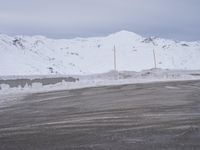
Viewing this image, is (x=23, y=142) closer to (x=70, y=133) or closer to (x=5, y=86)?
(x=70, y=133)

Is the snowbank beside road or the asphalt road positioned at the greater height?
the snowbank beside road

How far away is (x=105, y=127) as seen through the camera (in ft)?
43.7

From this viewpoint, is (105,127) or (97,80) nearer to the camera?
(105,127)

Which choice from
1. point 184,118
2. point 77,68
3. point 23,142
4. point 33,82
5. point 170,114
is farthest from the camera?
point 77,68

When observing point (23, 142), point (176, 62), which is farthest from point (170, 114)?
point (176, 62)

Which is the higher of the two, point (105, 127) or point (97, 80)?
point (97, 80)

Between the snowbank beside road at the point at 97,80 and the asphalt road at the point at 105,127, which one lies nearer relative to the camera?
the asphalt road at the point at 105,127

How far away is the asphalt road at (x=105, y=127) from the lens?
35.4ft

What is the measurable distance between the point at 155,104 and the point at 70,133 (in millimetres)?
7700

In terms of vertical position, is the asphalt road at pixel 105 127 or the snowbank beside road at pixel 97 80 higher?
the snowbank beside road at pixel 97 80

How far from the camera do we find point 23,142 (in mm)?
11445

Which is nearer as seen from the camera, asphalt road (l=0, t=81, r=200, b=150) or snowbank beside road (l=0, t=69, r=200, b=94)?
asphalt road (l=0, t=81, r=200, b=150)

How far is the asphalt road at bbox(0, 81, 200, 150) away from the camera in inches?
424

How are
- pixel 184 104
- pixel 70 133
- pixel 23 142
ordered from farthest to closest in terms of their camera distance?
pixel 184 104
pixel 70 133
pixel 23 142
